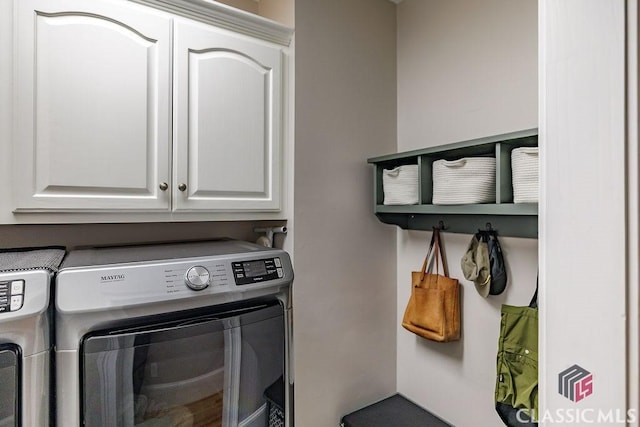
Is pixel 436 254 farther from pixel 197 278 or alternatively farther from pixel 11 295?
pixel 11 295

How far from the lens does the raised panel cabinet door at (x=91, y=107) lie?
3.43 feet

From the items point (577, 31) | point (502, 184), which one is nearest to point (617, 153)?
point (577, 31)

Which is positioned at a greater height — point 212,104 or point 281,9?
point 281,9

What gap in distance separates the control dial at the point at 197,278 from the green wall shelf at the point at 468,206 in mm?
870

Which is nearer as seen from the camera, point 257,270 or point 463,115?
point 257,270

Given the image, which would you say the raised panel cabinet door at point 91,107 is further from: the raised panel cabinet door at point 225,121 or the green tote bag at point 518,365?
the green tote bag at point 518,365

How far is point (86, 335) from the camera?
889mm

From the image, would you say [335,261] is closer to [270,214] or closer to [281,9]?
[270,214]

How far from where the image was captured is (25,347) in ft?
2.66

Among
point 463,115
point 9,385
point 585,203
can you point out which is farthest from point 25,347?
point 463,115

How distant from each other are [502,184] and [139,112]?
121cm

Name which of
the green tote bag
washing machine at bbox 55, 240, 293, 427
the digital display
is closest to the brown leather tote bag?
the green tote bag

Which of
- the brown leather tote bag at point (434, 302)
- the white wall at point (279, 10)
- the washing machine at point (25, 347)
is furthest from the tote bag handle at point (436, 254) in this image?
the washing machine at point (25, 347)

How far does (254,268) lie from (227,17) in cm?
94
